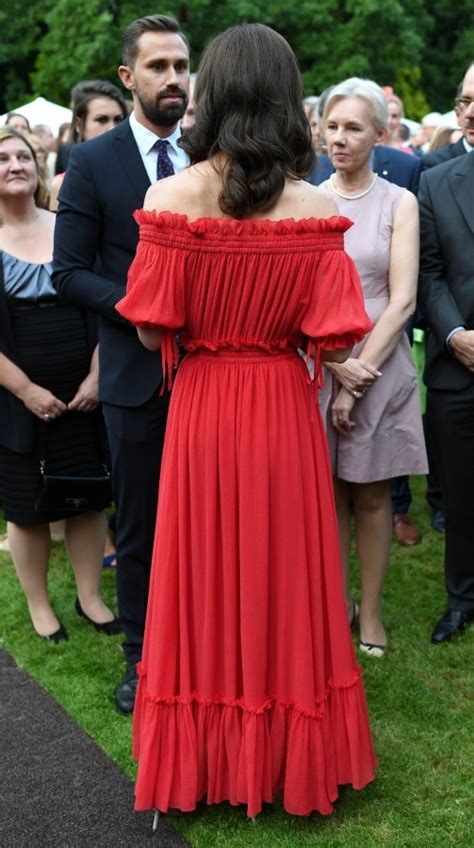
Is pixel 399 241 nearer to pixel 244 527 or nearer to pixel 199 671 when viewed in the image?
pixel 244 527

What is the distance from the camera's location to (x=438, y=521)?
21.6 feet

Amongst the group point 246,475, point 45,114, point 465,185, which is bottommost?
point 45,114

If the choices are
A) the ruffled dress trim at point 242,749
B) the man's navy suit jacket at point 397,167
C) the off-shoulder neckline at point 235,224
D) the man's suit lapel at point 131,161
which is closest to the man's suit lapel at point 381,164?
the man's navy suit jacket at point 397,167

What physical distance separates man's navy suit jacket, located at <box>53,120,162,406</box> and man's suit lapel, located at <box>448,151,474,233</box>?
57.8 inches

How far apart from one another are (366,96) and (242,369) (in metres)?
1.83

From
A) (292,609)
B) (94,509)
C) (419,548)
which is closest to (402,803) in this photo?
(292,609)

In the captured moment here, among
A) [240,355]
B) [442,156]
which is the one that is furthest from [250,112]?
[442,156]

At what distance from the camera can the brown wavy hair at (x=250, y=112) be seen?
115 inches

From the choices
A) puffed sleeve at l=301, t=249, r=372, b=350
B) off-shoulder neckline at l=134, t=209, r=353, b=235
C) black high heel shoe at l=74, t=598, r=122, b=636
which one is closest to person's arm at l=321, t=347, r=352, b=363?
puffed sleeve at l=301, t=249, r=372, b=350

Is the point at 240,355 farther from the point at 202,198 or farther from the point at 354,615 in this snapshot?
the point at 354,615

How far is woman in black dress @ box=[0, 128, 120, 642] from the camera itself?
184 inches

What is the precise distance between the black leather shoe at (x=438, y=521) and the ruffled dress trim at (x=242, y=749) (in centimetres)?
327

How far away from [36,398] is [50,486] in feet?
1.33

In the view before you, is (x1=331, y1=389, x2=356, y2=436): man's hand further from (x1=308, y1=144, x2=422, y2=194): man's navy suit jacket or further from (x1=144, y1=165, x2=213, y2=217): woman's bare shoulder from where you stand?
(x1=308, y1=144, x2=422, y2=194): man's navy suit jacket
